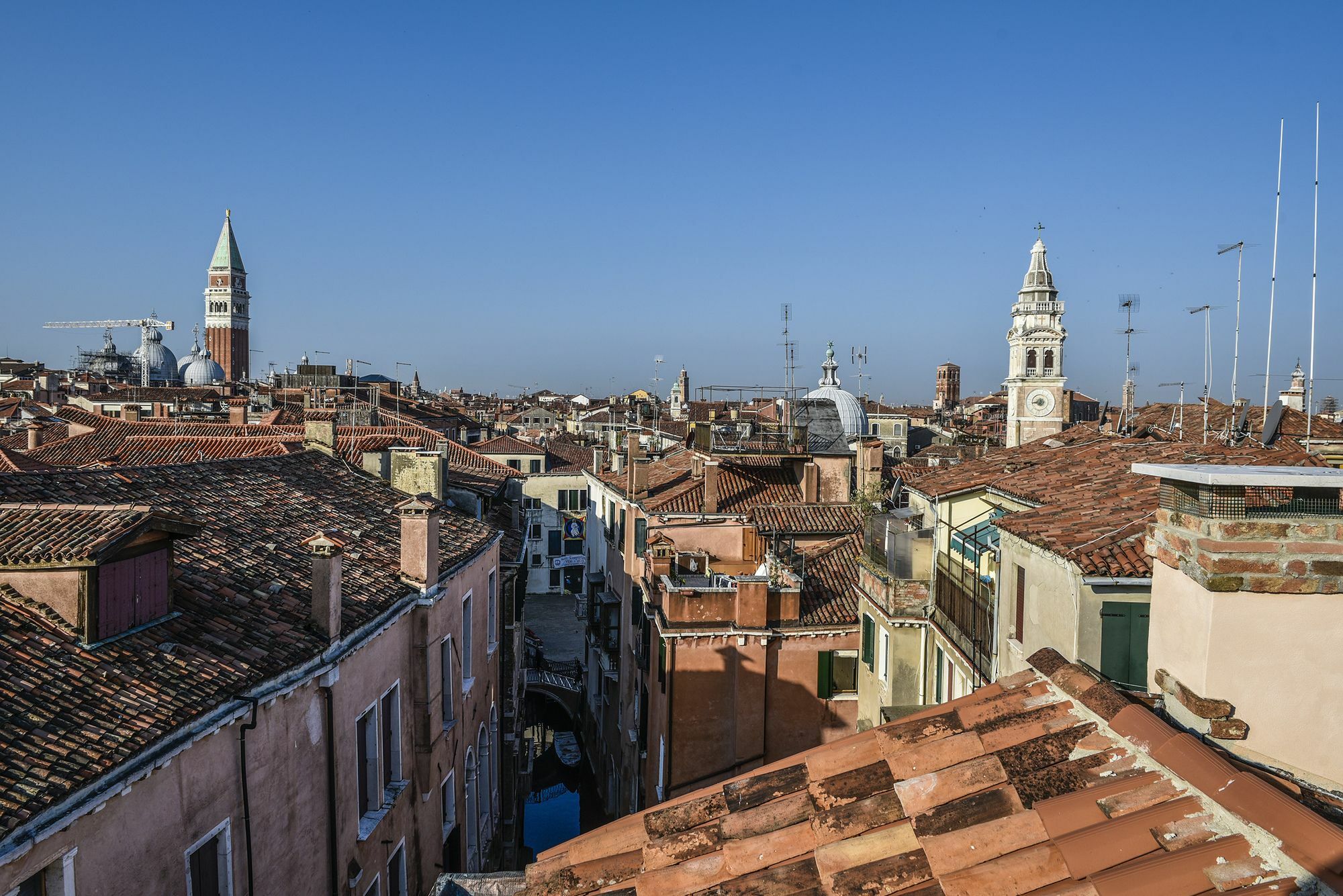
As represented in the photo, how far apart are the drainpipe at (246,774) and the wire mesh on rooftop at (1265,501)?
21.7ft

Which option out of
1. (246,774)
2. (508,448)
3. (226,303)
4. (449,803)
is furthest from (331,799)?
(226,303)

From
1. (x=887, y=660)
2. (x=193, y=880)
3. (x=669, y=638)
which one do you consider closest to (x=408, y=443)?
(x=669, y=638)

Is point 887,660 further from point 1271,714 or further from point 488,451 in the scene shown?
point 488,451

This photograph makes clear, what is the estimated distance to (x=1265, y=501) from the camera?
4.02 m

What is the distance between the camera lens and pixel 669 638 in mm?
16172

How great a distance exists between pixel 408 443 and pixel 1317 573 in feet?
80.4

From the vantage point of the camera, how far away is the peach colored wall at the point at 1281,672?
152 inches

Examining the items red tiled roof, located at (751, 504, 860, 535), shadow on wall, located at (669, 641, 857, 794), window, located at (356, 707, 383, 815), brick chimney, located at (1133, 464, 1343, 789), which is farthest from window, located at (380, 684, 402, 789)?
red tiled roof, located at (751, 504, 860, 535)

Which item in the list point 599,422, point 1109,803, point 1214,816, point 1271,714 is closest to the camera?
point 1214,816

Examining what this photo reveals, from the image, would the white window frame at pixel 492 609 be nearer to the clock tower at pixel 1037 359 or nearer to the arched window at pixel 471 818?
the arched window at pixel 471 818

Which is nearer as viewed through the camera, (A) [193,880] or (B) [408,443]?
(A) [193,880]

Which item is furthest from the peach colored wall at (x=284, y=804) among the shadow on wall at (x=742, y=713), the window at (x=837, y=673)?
the window at (x=837, y=673)

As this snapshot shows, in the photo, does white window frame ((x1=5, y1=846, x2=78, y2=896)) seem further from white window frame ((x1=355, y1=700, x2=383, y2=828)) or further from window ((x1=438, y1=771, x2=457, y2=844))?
window ((x1=438, y1=771, x2=457, y2=844))

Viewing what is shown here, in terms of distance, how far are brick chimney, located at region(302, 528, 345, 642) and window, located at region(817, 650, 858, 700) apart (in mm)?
9450
